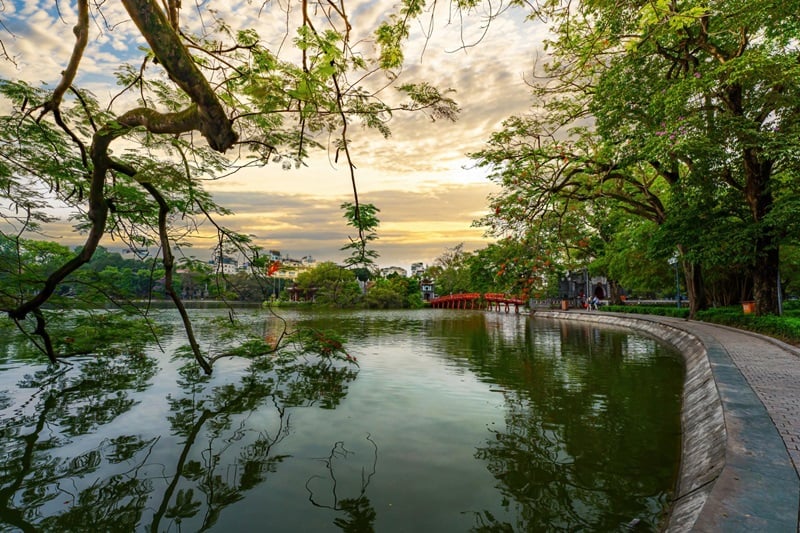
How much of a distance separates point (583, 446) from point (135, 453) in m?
5.71

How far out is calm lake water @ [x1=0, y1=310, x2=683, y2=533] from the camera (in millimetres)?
4117

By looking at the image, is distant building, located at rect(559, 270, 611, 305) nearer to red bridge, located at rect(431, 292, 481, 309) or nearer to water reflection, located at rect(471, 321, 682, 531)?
red bridge, located at rect(431, 292, 481, 309)

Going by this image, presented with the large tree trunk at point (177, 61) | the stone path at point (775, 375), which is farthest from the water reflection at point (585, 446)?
the large tree trunk at point (177, 61)

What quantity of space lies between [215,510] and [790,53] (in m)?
17.6

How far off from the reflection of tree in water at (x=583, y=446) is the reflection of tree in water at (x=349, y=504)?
3.37 ft

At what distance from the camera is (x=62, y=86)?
358 cm

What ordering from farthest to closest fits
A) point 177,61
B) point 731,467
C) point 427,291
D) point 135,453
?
point 427,291
point 135,453
point 731,467
point 177,61

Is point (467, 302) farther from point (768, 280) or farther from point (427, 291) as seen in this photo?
point (768, 280)

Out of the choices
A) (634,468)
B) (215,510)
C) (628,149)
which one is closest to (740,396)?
(634,468)

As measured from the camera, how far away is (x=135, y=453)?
219 inches

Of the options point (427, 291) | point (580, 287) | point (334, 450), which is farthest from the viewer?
point (427, 291)

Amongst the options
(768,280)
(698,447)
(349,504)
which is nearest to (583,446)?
(698,447)

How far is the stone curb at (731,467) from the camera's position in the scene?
2.97 m

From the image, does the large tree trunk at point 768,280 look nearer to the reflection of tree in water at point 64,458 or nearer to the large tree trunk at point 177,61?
the large tree trunk at point 177,61
